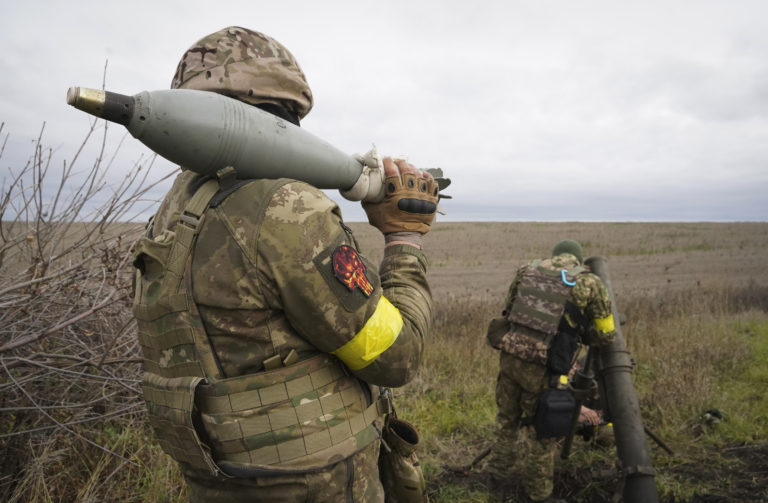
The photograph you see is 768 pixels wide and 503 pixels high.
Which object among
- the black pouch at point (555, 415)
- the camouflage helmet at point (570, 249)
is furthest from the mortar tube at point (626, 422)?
the camouflage helmet at point (570, 249)

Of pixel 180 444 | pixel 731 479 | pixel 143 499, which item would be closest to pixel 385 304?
pixel 180 444

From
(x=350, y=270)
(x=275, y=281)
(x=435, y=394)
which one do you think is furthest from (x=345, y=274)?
(x=435, y=394)

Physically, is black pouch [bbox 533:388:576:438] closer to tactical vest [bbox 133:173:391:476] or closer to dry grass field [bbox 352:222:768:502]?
dry grass field [bbox 352:222:768:502]

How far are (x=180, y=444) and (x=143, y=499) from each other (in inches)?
72.4

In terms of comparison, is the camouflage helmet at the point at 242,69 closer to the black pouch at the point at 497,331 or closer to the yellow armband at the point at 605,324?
the yellow armband at the point at 605,324

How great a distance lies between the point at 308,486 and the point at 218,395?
0.36 meters

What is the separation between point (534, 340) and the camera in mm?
3969

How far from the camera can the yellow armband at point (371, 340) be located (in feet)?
4.25

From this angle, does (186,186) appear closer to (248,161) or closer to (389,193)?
(248,161)

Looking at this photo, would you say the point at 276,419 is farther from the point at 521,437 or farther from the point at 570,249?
the point at 570,249

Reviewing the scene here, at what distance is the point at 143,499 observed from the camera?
9.08 ft

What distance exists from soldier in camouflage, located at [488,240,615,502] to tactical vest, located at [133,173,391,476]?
9.57ft

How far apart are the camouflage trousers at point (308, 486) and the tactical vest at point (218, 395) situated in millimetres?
47

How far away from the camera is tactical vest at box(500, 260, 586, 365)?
392 cm
